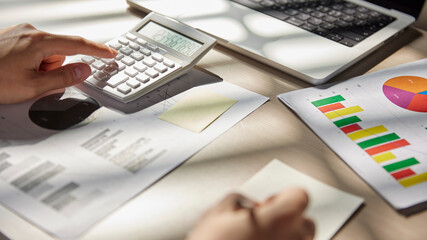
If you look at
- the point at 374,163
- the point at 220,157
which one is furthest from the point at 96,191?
the point at 374,163

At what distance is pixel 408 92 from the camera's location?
0.67 meters

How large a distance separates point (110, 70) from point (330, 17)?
0.41 metres

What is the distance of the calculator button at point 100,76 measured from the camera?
662mm

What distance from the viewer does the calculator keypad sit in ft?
2.12

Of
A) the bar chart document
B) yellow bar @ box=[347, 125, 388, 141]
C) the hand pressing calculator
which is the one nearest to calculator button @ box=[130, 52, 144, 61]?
the hand pressing calculator

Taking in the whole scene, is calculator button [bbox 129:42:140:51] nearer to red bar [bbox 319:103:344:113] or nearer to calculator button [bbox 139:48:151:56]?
calculator button [bbox 139:48:151:56]

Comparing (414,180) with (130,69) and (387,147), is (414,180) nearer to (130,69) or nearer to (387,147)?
(387,147)

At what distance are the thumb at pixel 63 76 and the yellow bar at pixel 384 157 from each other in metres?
0.43

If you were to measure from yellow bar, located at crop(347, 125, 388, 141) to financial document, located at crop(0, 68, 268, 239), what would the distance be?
14 cm

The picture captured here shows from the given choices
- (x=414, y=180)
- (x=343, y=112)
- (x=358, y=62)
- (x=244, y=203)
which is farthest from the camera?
(x=358, y=62)

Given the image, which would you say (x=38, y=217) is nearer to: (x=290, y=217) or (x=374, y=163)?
(x=290, y=217)

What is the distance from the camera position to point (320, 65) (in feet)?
2.32

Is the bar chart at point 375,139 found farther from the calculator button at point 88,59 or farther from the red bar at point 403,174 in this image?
the calculator button at point 88,59

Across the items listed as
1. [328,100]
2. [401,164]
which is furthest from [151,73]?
[401,164]
